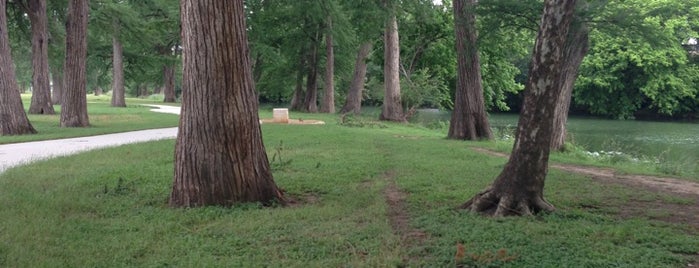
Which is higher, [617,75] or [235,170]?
[617,75]

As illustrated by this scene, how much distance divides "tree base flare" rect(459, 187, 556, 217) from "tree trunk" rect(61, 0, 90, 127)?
54.6 feet

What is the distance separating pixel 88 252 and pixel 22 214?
69.9 inches

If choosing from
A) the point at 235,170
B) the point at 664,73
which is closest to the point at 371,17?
the point at 235,170

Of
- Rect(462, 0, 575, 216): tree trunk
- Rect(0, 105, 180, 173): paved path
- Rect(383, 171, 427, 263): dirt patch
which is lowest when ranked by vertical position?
Rect(0, 105, 180, 173): paved path

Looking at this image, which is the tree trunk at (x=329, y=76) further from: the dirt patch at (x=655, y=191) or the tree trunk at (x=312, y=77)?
the dirt patch at (x=655, y=191)

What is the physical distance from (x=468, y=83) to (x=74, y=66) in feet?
43.4

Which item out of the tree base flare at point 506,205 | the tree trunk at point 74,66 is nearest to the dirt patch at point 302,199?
the tree base flare at point 506,205

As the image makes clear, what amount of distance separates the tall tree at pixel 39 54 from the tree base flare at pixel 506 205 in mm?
23749

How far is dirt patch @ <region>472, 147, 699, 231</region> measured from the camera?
6.50m

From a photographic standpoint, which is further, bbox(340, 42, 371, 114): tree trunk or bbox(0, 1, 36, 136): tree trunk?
bbox(340, 42, 371, 114): tree trunk

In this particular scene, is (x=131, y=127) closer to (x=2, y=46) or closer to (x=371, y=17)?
(x=2, y=46)

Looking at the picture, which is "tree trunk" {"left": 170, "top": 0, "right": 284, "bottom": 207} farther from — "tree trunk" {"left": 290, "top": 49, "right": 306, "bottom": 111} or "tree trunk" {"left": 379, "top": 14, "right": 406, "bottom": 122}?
"tree trunk" {"left": 290, "top": 49, "right": 306, "bottom": 111}

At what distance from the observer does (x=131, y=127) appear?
64.6 ft

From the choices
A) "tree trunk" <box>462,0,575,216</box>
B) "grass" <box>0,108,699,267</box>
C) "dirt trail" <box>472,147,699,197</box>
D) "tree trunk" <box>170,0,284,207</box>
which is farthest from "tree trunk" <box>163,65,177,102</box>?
"tree trunk" <box>462,0,575,216</box>
